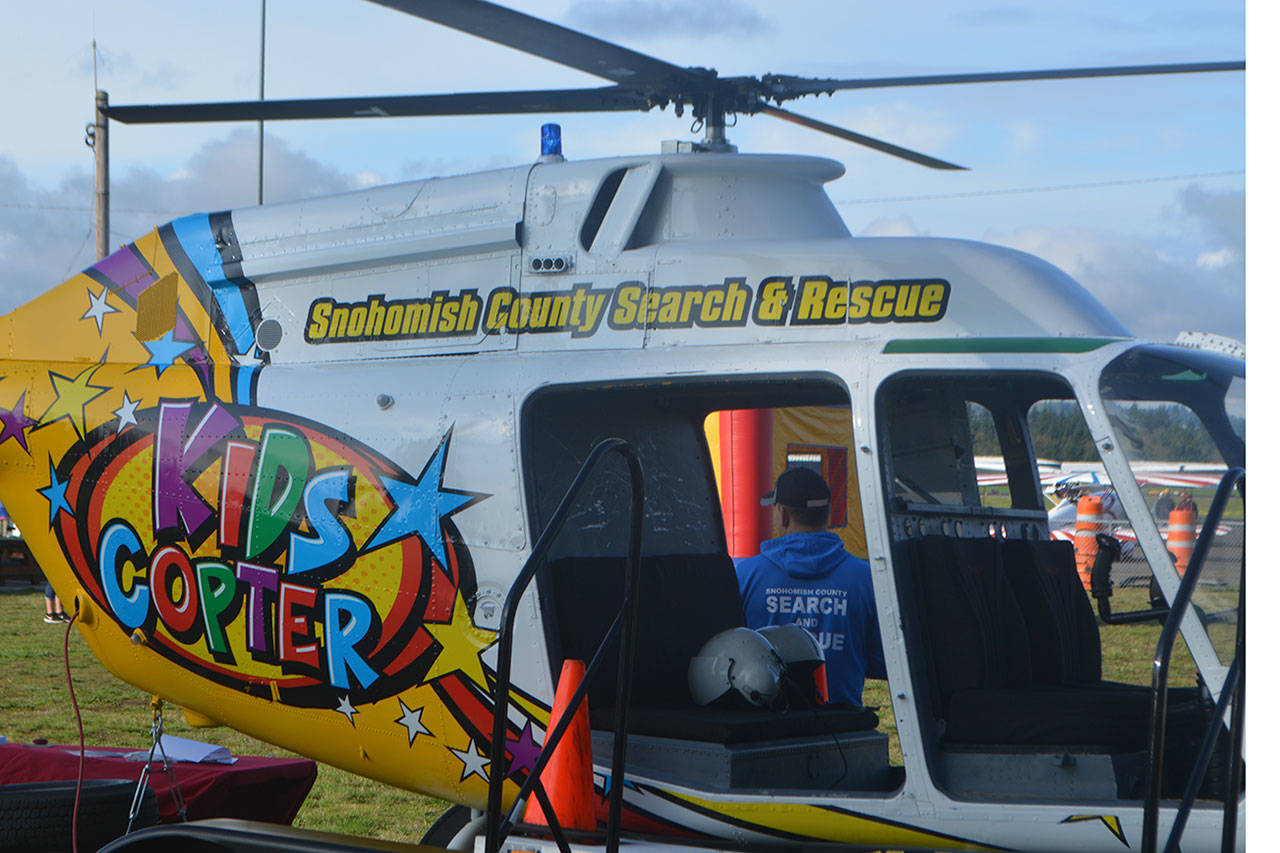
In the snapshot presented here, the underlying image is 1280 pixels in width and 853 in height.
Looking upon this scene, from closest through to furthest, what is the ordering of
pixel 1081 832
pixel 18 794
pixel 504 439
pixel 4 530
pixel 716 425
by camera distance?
pixel 1081 832 → pixel 504 439 → pixel 18 794 → pixel 716 425 → pixel 4 530

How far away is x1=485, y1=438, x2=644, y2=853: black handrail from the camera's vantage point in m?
3.29

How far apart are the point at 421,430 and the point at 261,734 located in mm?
1352

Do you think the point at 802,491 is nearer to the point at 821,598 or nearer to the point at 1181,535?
the point at 821,598

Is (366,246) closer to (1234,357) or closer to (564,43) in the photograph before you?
(564,43)

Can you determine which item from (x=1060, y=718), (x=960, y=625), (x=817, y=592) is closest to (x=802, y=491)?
(x=817, y=592)

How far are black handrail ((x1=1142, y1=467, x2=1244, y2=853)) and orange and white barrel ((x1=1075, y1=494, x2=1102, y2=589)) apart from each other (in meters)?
1.01

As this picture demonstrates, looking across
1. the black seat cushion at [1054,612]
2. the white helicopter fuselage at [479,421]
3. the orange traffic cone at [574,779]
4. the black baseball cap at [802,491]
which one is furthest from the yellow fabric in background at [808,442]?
the orange traffic cone at [574,779]

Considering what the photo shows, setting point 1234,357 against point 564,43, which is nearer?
point 1234,357

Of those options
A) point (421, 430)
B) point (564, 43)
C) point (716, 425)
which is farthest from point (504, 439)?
point (716, 425)

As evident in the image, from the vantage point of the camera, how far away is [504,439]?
423 cm

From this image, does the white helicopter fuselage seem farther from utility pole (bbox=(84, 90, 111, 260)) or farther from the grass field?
utility pole (bbox=(84, 90, 111, 260))

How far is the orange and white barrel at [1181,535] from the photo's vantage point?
11.1ft

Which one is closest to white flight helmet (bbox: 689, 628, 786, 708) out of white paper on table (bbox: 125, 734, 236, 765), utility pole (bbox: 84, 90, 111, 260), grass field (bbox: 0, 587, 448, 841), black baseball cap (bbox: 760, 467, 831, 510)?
black baseball cap (bbox: 760, 467, 831, 510)

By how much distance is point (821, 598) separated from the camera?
228 inches
